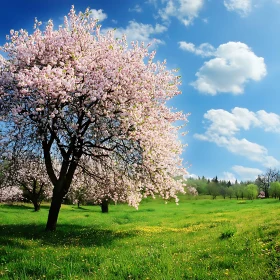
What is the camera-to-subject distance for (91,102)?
19.9 metres

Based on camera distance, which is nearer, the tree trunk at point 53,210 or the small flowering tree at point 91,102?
the small flowering tree at point 91,102

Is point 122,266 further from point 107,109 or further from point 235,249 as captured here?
point 107,109

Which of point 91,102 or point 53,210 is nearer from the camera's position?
point 91,102

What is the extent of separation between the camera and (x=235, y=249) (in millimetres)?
11945

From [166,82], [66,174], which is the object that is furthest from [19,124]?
[166,82]

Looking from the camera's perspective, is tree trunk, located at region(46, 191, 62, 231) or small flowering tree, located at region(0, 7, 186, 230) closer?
small flowering tree, located at region(0, 7, 186, 230)

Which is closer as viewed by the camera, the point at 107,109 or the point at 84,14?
the point at 107,109

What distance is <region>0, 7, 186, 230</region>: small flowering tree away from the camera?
1889 cm

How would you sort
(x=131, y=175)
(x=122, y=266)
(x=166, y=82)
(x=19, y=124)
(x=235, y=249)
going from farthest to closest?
(x=166, y=82)
(x=131, y=175)
(x=19, y=124)
(x=235, y=249)
(x=122, y=266)

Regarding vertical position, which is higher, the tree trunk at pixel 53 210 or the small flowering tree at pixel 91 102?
the small flowering tree at pixel 91 102

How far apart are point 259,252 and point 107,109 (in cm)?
1232

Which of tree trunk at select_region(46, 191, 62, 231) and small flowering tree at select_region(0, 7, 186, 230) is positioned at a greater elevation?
small flowering tree at select_region(0, 7, 186, 230)

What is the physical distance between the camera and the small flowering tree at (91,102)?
18.9 m

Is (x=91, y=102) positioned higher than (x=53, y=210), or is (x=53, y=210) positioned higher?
(x=91, y=102)
